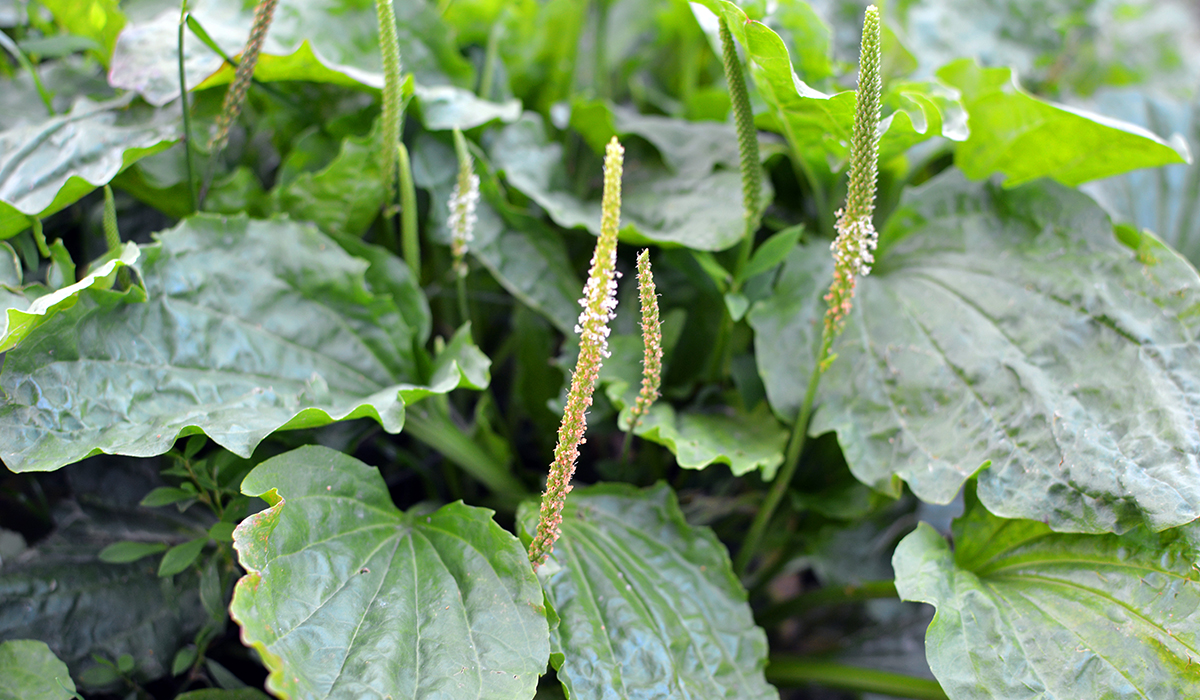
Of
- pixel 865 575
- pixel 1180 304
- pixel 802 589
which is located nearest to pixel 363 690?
pixel 865 575

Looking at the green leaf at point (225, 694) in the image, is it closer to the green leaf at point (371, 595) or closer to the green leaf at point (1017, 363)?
the green leaf at point (371, 595)

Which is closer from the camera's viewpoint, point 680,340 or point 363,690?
point 363,690

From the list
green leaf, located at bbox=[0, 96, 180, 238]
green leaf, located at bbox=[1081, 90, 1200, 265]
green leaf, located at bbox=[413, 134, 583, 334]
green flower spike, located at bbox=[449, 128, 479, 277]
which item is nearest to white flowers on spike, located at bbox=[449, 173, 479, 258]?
green flower spike, located at bbox=[449, 128, 479, 277]

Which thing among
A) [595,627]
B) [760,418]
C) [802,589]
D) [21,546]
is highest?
[760,418]

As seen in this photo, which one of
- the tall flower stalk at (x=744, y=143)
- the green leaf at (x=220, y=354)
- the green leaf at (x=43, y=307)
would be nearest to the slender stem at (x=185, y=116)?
the green leaf at (x=220, y=354)

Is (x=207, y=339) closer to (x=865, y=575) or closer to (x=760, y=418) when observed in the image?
(x=760, y=418)

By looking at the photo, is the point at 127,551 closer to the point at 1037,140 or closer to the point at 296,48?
the point at 296,48

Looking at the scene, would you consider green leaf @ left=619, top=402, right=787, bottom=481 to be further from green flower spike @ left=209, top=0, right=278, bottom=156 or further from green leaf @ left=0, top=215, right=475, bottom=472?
green flower spike @ left=209, top=0, right=278, bottom=156
